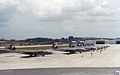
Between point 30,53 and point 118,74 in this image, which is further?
point 30,53

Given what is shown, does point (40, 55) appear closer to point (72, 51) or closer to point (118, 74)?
point (72, 51)

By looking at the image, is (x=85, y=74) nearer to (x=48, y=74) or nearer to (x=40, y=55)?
(x=48, y=74)

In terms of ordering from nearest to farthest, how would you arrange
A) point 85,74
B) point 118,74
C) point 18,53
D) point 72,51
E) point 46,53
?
point 118,74, point 85,74, point 46,53, point 18,53, point 72,51

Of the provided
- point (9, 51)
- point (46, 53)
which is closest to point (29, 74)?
point (46, 53)

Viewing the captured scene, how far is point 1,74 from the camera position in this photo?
43.8 metres

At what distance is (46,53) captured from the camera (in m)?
100

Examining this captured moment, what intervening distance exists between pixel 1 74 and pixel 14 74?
6.22ft

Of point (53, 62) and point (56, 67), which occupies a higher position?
point (56, 67)

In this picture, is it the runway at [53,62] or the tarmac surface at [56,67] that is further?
the runway at [53,62]

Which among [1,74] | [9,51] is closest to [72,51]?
[9,51]

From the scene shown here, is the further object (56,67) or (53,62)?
(53,62)

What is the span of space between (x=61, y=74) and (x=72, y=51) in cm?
8493

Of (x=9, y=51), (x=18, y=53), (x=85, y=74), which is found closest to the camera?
(x=85, y=74)

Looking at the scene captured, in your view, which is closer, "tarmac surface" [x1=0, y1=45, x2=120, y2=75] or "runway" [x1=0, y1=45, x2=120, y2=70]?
"tarmac surface" [x1=0, y1=45, x2=120, y2=75]
